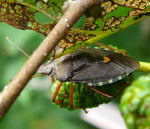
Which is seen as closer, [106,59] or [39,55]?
[39,55]

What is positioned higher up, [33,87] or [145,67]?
[145,67]

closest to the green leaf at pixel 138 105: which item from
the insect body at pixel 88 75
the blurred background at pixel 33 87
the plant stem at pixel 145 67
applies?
the plant stem at pixel 145 67

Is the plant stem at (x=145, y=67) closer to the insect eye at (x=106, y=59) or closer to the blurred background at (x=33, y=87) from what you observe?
the insect eye at (x=106, y=59)

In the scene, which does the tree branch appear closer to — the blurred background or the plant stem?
the plant stem

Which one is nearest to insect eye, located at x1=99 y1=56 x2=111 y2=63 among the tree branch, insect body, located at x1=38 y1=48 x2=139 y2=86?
insect body, located at x1=38 y1=48 x2=139 y2=86

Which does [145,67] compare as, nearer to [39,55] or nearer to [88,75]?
[88,75]

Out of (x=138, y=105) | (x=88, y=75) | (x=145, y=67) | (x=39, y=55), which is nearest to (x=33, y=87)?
(x=88, y=75)
